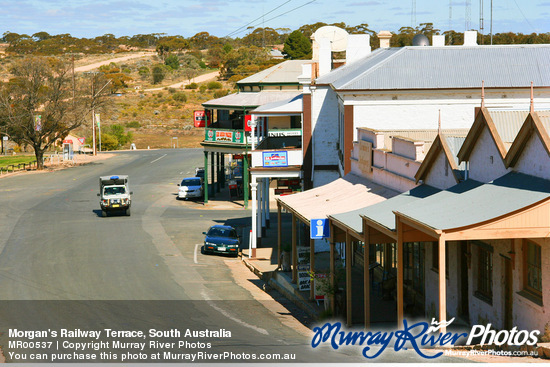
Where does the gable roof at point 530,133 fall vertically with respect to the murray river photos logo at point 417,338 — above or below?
above

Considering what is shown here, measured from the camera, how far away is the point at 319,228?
21344 millimetres

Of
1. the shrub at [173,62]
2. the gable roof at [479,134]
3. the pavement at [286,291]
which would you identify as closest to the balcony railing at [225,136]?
the pavement at [286,291]

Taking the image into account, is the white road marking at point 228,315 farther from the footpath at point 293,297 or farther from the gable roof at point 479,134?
the gable roof at point 479,134

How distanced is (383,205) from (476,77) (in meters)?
11.7

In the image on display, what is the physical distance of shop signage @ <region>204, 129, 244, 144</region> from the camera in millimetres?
47219

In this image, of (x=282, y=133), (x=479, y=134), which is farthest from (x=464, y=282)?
(x=282, y=133)

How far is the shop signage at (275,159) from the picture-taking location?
34.5 metres

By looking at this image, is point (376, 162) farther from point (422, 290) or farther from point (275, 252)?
point (275, 252)

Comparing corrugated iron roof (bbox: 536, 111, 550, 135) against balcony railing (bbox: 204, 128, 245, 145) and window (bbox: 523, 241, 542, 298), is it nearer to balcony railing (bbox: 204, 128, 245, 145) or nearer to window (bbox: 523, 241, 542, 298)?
window (bbox: 523, 241, 542, 298)

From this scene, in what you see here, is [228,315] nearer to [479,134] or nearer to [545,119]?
[479,134]

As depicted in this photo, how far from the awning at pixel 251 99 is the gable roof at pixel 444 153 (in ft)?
87.3

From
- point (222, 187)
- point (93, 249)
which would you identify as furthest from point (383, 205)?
point (222, 187)

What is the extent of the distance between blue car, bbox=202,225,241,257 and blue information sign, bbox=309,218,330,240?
12156 mm

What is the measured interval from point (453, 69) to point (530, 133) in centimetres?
1470
